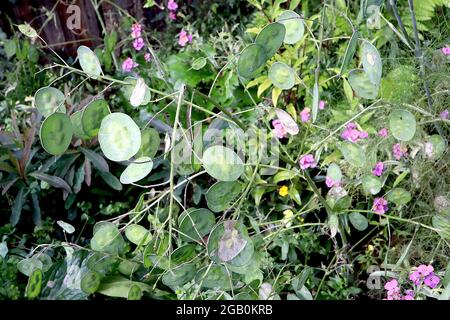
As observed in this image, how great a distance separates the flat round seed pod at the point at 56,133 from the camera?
86 centimetres

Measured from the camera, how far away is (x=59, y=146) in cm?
89

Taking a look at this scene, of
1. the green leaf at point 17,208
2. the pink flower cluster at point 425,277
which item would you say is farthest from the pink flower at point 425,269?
the green leaf at point 17,208

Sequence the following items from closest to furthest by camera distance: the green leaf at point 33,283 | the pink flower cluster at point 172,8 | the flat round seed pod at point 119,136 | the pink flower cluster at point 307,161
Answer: the flat round seed pod at point 119,136 → the green leaf at point 33,283 → the pink flower cluster at point 307,161 → the pink flower cluster at point 172,8

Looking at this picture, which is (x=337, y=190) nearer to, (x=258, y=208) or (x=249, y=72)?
(x=258, y=208)

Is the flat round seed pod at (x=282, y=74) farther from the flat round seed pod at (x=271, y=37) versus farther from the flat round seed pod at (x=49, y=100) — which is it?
the flat round seed pod at (x=49, y=100)

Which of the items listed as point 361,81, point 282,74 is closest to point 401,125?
point 361,81

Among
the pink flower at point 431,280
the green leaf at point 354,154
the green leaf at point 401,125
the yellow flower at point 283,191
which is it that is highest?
the green leaf at point 401,125

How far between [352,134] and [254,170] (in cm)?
52

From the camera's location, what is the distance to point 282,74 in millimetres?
1063

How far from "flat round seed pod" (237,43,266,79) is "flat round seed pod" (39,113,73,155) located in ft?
0.93

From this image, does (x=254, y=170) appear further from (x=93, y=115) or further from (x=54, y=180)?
(x=54, y=180)
